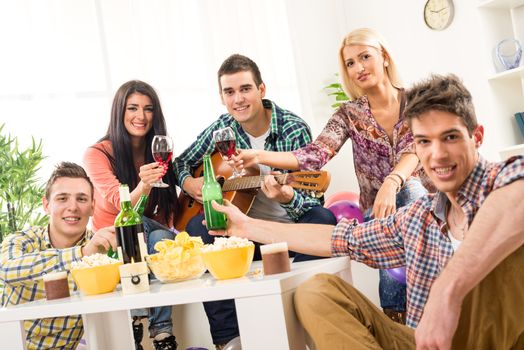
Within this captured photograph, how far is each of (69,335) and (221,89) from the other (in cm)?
141

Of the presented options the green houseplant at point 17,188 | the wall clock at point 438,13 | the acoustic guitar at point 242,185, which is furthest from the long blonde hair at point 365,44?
the wall clock at point 438,13

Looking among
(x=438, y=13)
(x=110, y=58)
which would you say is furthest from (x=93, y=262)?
(x=438, y=13)

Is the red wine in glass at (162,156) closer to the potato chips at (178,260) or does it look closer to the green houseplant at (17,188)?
the potato chips at (178,260)

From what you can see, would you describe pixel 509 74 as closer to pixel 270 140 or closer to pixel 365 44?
pixel 365 44

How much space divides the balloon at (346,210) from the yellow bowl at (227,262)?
5.70 ft

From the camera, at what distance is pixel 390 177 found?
2.74m

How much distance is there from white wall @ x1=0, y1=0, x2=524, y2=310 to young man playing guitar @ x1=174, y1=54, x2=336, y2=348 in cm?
96

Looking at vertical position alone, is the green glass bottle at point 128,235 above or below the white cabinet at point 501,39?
below

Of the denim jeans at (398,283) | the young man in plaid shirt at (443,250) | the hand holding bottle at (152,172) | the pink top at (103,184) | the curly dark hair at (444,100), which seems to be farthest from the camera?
the pink top at (103,184)

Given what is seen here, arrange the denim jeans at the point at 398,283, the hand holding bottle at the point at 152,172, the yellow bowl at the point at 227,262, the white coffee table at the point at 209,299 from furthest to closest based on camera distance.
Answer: the denim jeans at the point at 398,283 → the hand holding bottle at the point at 152,172 → the yellow bowl at the point at 227,262 → the white coffee table at the point at 209,299

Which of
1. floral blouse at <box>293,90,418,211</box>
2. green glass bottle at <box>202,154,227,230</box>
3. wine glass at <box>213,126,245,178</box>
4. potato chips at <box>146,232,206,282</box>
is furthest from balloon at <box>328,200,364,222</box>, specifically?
potato chips at <box>146,232,206,282</box>

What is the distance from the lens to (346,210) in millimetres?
3623

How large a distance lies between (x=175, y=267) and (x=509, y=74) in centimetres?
305

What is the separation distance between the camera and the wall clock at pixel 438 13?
4961 mm
